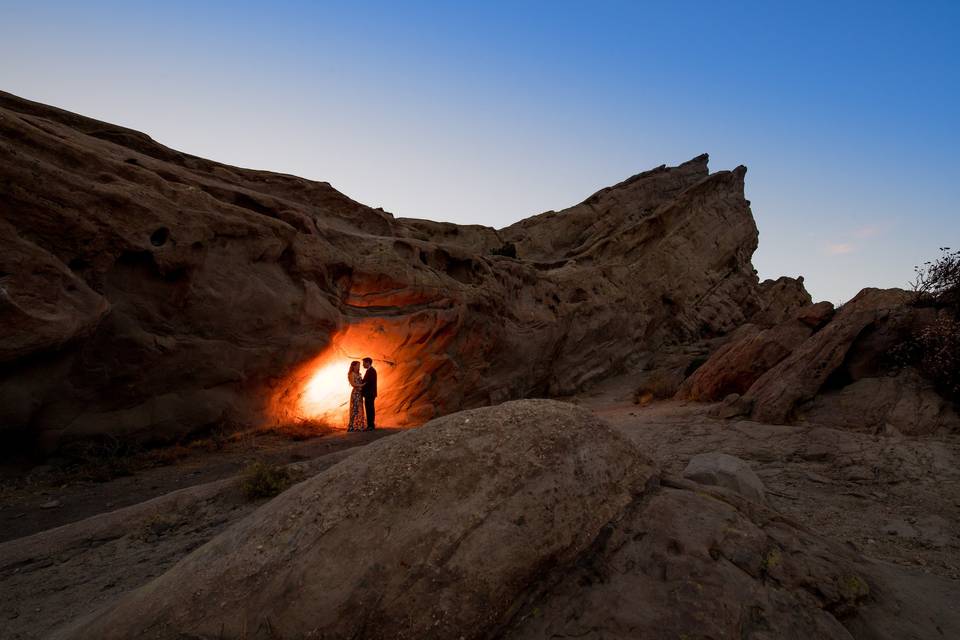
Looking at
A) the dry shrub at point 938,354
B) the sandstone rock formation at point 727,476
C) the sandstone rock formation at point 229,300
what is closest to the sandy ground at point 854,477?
the sandstone rock formation at point 727,476

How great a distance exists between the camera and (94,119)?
1187 centimetres

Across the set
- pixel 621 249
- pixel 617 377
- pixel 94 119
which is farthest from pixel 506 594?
pixel 621 249

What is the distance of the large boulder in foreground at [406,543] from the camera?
2955 mm

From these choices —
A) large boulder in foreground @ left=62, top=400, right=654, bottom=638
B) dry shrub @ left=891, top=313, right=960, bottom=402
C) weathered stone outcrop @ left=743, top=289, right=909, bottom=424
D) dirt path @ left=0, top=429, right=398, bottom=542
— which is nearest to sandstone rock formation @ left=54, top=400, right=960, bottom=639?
large boulder in foreground @ left=62, top=400, right=654, bottom=638

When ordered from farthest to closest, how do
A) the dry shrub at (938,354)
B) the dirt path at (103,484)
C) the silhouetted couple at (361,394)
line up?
1. the silhouetted couple at (361,394)
2. the dry shrub at (938,354)
3. the dirt path at (103,484)

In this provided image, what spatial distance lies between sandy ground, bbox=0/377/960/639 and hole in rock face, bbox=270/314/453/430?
1.92 meters

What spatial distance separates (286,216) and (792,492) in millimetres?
12477

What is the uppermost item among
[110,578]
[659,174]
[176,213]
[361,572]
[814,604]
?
[659,174]

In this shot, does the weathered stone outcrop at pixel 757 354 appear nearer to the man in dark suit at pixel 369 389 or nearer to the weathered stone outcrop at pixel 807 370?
the weathered stone outcrop at pixel 807 370

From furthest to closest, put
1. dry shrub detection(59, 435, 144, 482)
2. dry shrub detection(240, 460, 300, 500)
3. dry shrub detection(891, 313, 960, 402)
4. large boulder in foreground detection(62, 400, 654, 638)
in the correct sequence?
dry shrub detection(891, 313, 960, 402)
dry shrub detection(59, 435, 144, 482)
dry shrub detection(240, 460, 300, 500)
large boulder in foreground detection(62, 400, 654, 638)

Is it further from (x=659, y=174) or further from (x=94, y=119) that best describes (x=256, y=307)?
(x=659, y=174)

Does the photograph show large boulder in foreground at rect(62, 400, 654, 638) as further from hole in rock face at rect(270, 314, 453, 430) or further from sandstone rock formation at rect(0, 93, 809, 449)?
hole in rock face at rect(270, 314, 453, 430)

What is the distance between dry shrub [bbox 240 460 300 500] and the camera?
6.32 m

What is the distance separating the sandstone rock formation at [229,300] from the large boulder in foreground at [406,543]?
23.6 feet
